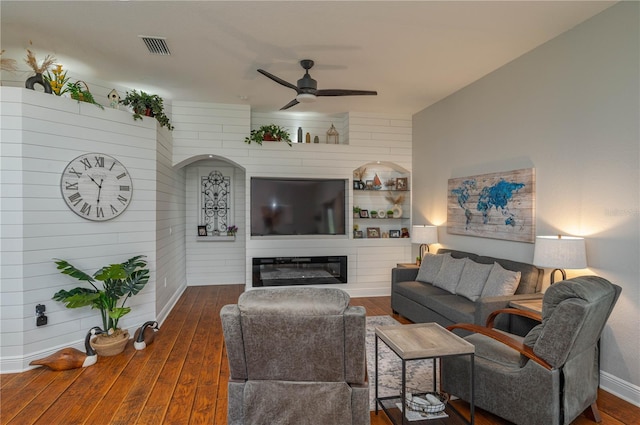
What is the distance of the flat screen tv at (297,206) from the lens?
5.55m

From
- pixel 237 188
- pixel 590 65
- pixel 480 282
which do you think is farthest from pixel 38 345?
pixel 590 65

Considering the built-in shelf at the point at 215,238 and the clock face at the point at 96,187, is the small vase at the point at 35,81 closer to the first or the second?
the clock face at the point at 96,187

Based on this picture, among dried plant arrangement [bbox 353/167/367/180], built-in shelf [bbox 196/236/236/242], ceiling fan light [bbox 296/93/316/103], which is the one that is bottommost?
built-in shelf [bbox 196/236/236/242]

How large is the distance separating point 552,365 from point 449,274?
2133mm

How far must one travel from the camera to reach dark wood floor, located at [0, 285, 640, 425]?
2.42m

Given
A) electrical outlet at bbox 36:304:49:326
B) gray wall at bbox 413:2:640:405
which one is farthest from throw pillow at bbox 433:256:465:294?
electrical outlet at bbox 36:304:49:326

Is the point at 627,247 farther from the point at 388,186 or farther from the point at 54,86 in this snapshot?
the point at 54,86

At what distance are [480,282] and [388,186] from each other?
2.71 meters

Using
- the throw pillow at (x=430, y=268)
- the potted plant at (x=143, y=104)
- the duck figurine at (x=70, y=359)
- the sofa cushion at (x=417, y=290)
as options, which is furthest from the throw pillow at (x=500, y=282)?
the potted plant at (x=143, y=104)

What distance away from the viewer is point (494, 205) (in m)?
4.00

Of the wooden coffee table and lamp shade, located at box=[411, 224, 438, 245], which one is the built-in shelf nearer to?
lamp shade, located at box=[411, 224, 438, 245]

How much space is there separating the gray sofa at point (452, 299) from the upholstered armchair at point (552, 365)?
2.44 ft

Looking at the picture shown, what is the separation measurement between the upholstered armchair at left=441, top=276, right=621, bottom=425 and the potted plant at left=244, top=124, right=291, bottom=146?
4.24m

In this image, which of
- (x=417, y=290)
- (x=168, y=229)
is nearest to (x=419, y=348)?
(x=417, y=290)
